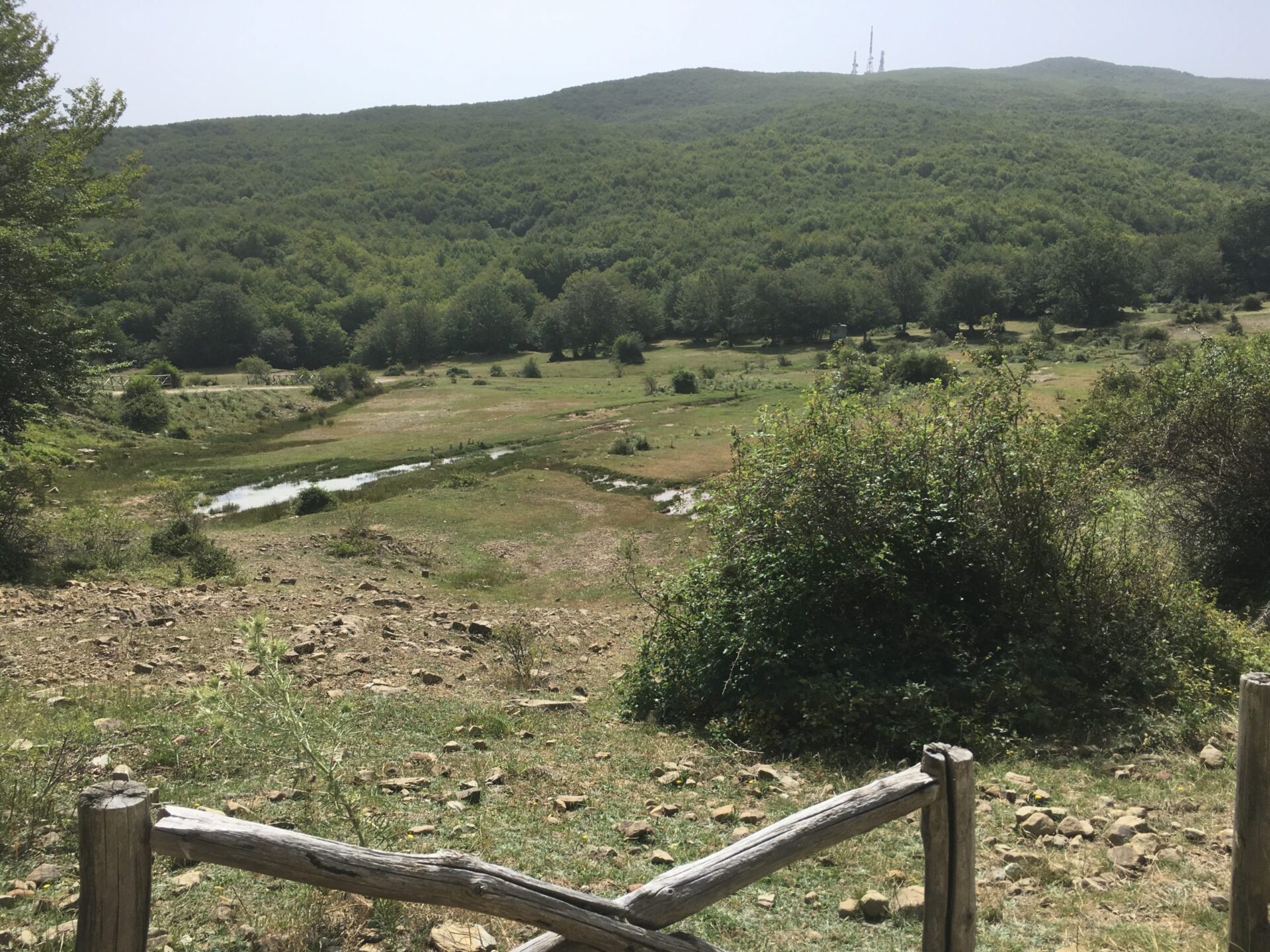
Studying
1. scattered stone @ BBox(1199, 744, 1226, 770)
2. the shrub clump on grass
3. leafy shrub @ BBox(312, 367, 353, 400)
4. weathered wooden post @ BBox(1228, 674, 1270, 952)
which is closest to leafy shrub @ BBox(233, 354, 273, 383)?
leafy shrub @ BBox(312, 367, 353, 400)

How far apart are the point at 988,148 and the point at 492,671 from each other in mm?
203903

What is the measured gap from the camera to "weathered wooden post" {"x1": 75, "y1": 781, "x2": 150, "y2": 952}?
352 cm

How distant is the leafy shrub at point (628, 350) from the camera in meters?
102

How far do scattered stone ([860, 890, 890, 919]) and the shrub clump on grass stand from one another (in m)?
3.47

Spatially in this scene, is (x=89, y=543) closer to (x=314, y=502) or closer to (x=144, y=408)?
(x=314, y=502)

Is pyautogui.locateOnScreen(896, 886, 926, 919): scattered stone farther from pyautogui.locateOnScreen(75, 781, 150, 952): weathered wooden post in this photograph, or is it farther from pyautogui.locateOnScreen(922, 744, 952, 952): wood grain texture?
pyautogui.locateOnScreen(75, 781, 150, 952): weathered wooden post

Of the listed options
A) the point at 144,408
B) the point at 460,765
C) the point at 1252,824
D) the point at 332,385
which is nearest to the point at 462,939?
the point at 460,765

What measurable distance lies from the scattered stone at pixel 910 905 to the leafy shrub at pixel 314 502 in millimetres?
28722

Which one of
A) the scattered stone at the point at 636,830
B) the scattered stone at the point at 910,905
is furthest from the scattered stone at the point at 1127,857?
the scattered stone at the point at 636,830

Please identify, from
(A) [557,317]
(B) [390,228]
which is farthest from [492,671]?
(B) [390,228]

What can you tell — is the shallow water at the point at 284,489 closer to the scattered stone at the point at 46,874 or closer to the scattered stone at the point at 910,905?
the scattered stone at the point at 46,874

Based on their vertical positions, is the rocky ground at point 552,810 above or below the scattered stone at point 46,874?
below

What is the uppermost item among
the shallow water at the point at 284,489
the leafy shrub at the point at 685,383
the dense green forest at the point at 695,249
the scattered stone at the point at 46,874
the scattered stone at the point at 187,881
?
the dense green forest at the point at 695,249

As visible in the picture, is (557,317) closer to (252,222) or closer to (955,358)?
(955,358)
